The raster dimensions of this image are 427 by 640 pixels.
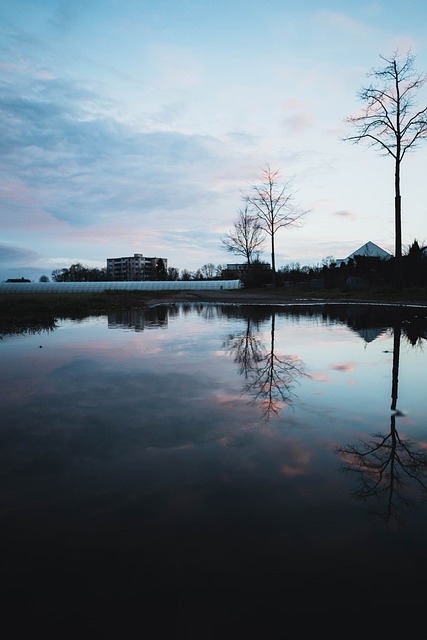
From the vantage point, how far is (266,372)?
5.75 meters

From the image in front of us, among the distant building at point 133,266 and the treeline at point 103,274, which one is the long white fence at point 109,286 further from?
the distant building at point 133,266

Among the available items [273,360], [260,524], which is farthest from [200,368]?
[260,524]

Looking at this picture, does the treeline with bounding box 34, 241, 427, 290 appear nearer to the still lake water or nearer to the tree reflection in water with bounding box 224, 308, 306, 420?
the tree reflection in water with bounding box 224, 308, 306, 420

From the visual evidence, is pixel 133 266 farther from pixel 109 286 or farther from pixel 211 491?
A: pixel 211 491

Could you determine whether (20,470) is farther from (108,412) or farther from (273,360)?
(273,360)

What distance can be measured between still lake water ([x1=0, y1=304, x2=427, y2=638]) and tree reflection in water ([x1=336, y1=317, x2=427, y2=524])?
0.01 meters

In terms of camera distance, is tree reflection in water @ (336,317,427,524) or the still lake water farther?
tree reflection in water @ (336,317,427,524)

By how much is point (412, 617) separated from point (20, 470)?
2540 mm

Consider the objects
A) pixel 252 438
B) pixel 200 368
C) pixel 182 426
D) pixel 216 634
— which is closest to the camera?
pixel 216 634

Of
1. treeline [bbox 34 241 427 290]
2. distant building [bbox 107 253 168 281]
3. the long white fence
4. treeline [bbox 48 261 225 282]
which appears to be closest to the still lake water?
treeline [bbox 34 241 427 290]

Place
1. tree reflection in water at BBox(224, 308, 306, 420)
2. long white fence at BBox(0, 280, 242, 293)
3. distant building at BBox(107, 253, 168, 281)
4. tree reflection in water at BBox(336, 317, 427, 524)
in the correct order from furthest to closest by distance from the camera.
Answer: distant building at BBox(107, 253, 168, 281)
long white fence at BBox(0, 280, 242, 293)
tree reflection in water at BBox(224, 308, 306, 420)
tree reflection in water at BBox(336, 317, 427, 524)

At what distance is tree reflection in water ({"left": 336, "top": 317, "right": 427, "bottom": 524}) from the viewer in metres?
2.41

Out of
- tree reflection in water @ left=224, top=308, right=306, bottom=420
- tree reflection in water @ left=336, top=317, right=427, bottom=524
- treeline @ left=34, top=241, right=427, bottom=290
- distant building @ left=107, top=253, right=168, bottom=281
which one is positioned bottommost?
tree reflection in water @ left=336, top=317, right=427, bottom=524

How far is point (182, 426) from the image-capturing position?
371 cm
